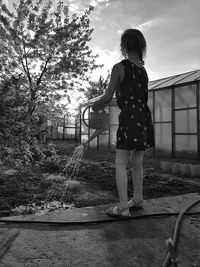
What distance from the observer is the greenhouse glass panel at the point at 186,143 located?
8462mm

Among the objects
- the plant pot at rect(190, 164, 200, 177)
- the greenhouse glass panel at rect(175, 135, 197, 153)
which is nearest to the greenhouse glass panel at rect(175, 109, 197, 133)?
the greenhouse glass panel at rect(175, 135, 197, 153)

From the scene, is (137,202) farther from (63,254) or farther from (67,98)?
(67,98)

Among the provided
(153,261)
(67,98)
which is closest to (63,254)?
(153,261)

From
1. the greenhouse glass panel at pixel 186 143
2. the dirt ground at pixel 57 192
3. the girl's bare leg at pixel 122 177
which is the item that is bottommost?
the dirt ground at pixel 57 192

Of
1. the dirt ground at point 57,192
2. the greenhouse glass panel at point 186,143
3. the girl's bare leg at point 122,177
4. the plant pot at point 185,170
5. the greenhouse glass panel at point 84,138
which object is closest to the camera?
the girl's bare leg at point 122,177

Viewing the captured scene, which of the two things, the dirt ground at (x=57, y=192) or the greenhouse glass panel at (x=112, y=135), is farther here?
the greenhouse glass panel at (x=112, y=135)

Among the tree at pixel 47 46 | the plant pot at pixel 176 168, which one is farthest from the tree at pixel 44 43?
the plant pot at pixel 176 168

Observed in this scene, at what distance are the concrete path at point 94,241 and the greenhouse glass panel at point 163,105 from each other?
7.56 meters

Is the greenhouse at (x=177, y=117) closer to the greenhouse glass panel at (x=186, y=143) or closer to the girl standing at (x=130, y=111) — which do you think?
the greenhouse glass panel at (x=186, y=143)

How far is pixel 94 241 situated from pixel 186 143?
7643mm

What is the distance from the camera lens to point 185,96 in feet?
29.2

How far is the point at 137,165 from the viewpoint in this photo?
2.31 m

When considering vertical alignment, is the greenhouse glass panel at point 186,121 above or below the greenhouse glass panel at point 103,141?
above

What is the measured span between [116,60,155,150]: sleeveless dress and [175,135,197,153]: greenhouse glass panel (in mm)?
6598
